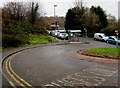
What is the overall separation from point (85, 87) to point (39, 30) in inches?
1240

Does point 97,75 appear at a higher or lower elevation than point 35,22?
lower

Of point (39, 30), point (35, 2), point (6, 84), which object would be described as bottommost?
point (6, 84)

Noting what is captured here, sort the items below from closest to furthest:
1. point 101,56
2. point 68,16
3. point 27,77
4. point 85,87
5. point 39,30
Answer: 1. point 85,87
2. point 27,77
3. point 101,56
4. point 39,30
5. point 68,16

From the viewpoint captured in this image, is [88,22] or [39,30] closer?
[39,30]

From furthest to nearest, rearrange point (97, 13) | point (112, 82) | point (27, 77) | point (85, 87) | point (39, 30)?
point (97, 13)
point (39, 30)
point (27, 77)
point (112, 82)
point (85, 87)

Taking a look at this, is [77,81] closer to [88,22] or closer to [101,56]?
[101,56]

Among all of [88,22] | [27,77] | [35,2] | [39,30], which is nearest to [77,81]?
[27,77]

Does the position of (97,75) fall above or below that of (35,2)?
below

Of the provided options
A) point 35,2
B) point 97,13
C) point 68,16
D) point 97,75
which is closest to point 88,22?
point 97,13

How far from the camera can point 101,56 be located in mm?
12898

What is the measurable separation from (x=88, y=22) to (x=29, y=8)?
1998 centimetres

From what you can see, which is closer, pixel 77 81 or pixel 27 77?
pixel 77 81

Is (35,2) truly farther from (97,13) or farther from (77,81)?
(77,81)

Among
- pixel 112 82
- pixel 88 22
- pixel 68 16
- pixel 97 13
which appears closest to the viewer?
pixel 112 82
